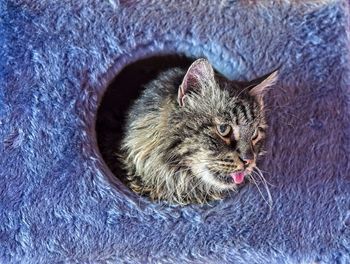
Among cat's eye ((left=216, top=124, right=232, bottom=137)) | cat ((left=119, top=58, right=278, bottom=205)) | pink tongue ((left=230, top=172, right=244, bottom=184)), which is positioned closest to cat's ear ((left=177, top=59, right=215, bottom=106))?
cat ((left=119, top=58, right=278, bottom=205))

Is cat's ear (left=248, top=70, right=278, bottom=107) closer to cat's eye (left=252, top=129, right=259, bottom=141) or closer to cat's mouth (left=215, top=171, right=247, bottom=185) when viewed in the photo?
cat's eye (left=252, top=129, right=259, bottom=141)

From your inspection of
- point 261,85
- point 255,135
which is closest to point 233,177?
point 255,135

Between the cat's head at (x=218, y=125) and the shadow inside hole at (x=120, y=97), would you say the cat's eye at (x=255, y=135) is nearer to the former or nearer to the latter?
the cat's head at (x=218, y=125)

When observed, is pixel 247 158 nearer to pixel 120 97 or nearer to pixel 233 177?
pixel 233 177

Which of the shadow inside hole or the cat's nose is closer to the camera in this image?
the cat's nose

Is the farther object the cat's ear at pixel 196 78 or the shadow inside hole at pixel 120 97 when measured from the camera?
the shadow inside hole at pixel 120 97

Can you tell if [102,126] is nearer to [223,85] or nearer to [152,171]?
[152,171]

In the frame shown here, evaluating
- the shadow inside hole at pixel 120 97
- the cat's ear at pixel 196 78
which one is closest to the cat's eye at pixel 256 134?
the cat's ear at pixel 196 78

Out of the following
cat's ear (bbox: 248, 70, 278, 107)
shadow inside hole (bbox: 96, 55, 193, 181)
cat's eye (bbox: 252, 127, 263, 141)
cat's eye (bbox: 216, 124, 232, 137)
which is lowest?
shadow inside hole (bbox: 96, 55, 193, 181)
